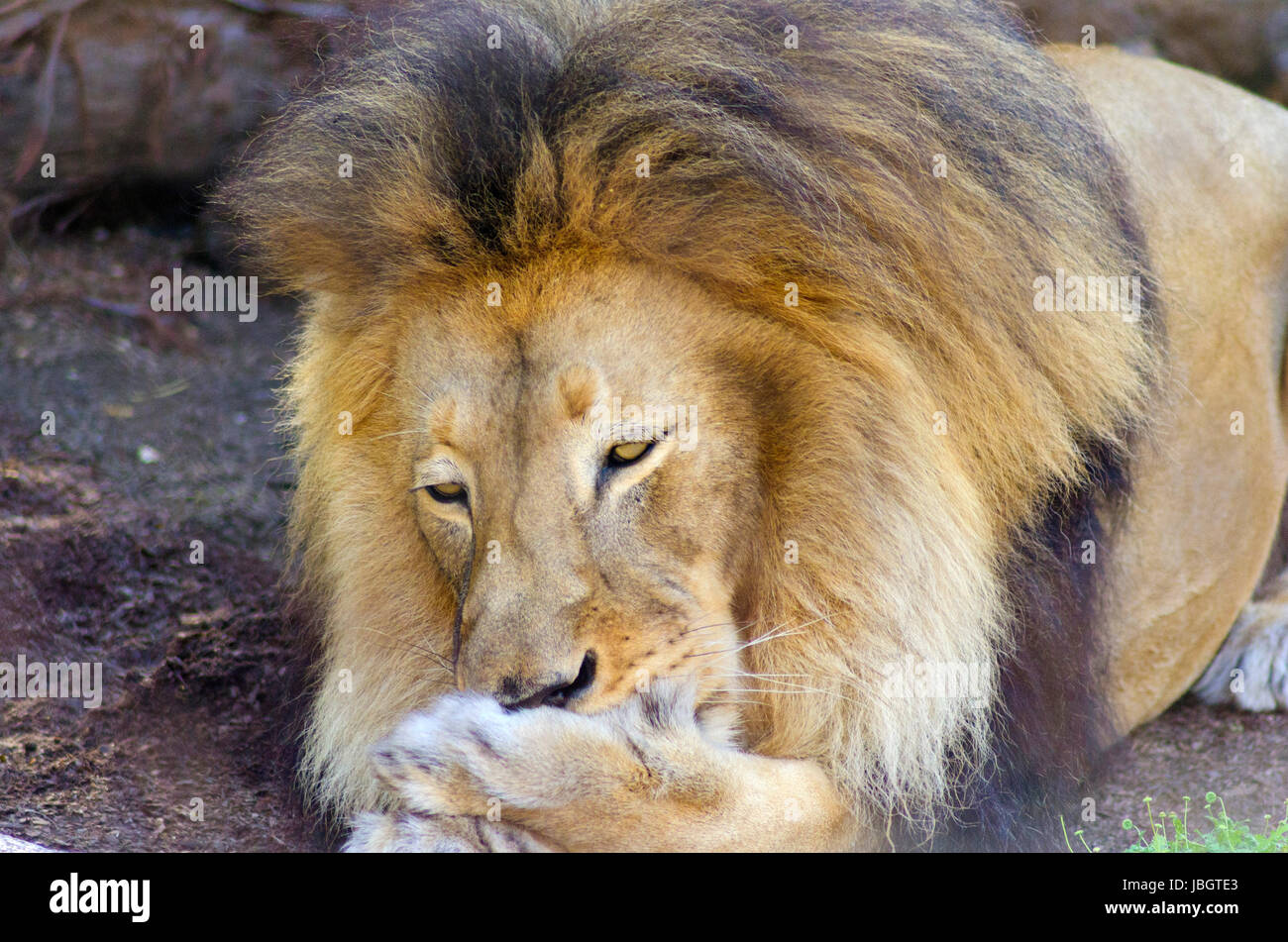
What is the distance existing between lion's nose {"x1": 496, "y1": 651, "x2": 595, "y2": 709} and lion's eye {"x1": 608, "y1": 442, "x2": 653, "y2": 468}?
1.12 feet

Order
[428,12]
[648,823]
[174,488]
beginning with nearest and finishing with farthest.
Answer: [648,823] → [428,12] → [174,488]

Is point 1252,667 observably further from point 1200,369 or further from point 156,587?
point 156,587

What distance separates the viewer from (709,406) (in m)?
2.47

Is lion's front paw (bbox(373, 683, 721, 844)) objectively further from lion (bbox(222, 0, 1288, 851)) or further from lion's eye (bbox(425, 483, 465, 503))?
lion's eye (bbox(425, 483, 465, 503))

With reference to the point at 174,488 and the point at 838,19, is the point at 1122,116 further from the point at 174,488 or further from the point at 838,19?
the point at 174,488

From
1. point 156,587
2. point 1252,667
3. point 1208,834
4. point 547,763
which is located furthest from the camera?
point 156,587

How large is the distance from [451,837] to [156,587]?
2.03 metres

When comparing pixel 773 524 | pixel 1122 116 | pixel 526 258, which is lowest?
pixel 773 524

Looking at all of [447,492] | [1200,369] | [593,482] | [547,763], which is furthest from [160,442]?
[1200,369]

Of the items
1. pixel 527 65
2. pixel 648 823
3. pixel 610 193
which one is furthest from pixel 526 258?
pixel 648 823

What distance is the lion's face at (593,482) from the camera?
7.72 feet

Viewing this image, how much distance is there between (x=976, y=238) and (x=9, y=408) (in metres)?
3.49

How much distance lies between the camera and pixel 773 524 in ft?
8.36

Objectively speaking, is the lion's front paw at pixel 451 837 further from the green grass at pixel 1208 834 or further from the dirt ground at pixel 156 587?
the green grass at pixel 1208 834
